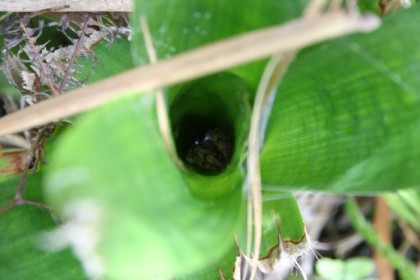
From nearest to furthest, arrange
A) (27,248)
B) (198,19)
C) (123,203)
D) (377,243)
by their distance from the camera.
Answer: (123,203) < (198,19) < (27,248) < (377,243)

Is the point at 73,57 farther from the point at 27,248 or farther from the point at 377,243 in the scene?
the point at 377,243

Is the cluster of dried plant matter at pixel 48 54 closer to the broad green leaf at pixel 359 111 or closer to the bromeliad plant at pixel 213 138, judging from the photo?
the bromeliad plant at pixel 213 138

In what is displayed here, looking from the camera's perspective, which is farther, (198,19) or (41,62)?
(41,62)

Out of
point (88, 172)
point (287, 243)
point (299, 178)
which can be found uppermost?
point (88, 172)

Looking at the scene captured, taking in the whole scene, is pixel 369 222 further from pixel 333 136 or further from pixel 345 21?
pixel 345 21

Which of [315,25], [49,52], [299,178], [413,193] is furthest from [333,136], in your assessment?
[413,193]

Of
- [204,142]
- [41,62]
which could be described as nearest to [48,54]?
[41,62]

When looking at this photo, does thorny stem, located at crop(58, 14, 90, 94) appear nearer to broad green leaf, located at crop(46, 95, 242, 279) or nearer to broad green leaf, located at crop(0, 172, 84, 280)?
broad green leaf, located at crop(0, 172, 84, 280)
